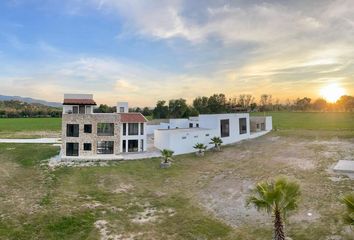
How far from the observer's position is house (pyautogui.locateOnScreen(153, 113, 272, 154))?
40.4m

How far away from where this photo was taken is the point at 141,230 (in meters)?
17.1

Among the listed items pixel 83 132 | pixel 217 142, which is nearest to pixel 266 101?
pixel 217 142

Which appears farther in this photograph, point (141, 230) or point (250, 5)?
point (250, 5)

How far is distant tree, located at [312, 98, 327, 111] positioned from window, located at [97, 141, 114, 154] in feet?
402

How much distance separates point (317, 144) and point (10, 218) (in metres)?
38.6

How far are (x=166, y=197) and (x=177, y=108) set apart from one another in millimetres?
65905

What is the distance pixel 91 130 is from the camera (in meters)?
37.2

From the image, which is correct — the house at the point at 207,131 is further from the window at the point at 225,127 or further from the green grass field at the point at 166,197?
the green grass field at the point at 166,197

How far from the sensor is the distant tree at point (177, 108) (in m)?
87.2

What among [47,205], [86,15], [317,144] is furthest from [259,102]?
[47,205]

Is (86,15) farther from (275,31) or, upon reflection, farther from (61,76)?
(61,76)

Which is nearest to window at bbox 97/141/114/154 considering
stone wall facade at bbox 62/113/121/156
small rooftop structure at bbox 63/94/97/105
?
stone wall facade at bbox 62/113/121/156

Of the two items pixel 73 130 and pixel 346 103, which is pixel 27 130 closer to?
pixel 73 130

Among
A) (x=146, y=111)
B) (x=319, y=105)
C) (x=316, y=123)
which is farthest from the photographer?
(x=319, y=105)
